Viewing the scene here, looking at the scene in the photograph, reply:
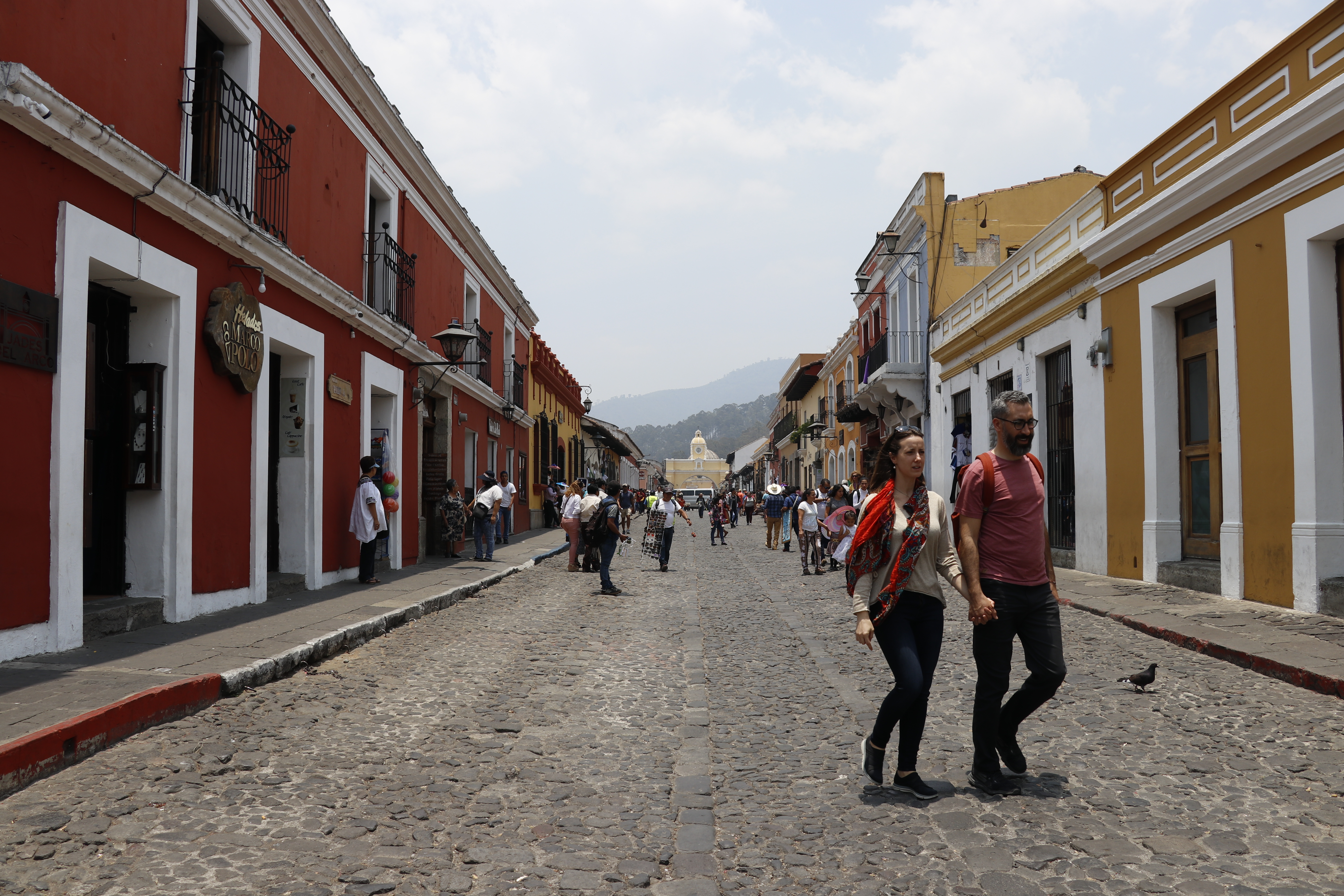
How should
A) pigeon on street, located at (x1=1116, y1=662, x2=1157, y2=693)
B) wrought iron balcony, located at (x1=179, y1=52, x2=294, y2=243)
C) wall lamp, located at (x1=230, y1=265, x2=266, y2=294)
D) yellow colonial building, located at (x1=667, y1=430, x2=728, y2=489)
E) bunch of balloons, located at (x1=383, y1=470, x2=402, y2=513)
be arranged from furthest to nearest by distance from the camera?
yellow colonial building, located at (x1=667, y1=430, x2=728, y2=489)
bunch of balloons, located at (x1=383, y1=470, x2=402, y2=513)
wall lamp, located at (x1=230, y1=265, x2=266, y2=294)
wrought iron balcony, located at (x1=179, y1=52, x2=294, y2=243)
pigeon on street, located at (x1=1116, y1=662, x2=1157, y2=693)

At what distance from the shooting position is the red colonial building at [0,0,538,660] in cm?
615

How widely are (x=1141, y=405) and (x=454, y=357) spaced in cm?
920

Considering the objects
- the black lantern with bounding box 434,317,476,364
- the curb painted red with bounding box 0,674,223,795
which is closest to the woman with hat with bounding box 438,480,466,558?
the black lantern with bounding box 434,317,476,364

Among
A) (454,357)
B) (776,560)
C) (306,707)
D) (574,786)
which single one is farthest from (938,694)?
(776,560)

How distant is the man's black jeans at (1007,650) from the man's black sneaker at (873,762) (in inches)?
15.8

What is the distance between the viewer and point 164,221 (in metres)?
7.83

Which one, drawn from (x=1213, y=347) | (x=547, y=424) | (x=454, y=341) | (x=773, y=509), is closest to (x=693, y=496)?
(x=547, y=424)

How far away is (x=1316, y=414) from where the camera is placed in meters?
8.29

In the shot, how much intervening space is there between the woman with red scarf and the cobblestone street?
9.6 inches

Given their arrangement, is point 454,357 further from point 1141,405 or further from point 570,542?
point 1141,405

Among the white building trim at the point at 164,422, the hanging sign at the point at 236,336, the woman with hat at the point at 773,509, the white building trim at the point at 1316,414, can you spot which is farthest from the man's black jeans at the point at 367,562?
the woman with hat at the point at 773,509

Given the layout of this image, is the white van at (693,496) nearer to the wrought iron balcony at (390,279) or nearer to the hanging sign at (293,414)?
the wrought iron balcony at (390,279)

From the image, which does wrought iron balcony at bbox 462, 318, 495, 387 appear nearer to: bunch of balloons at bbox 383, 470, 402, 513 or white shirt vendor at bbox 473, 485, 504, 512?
white shirt vendor at bbox 473, 485, 504, 512

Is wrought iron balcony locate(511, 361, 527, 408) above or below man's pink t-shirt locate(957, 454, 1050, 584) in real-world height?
above
